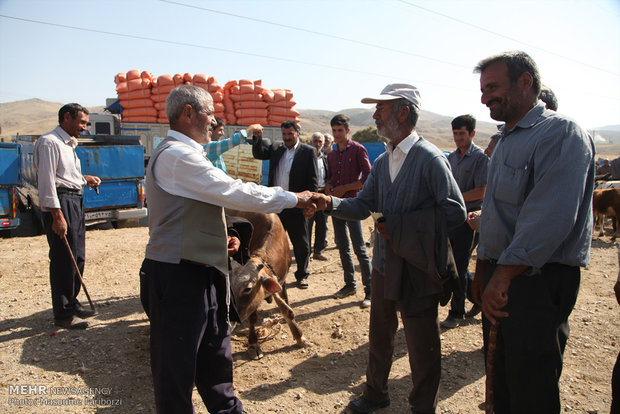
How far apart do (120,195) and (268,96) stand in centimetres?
735

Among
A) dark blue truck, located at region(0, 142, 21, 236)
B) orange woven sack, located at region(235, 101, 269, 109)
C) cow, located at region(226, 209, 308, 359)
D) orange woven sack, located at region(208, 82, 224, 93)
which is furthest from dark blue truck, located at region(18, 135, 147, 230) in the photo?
orange woven sack, located at region(235, 101, 269, 109)

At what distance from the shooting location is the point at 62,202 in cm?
416

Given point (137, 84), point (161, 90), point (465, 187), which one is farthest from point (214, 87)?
point (465, 187)

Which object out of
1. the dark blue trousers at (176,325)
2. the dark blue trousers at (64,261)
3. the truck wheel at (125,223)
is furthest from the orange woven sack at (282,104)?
the dark blue trousers at (176,325)

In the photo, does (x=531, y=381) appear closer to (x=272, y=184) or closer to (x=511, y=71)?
(x=511, y=71)

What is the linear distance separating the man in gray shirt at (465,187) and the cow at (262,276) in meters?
1.71

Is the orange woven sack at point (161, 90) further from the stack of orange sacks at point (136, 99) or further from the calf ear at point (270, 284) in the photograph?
the calf ear at point (270, 284)

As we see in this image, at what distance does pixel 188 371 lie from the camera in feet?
7.24

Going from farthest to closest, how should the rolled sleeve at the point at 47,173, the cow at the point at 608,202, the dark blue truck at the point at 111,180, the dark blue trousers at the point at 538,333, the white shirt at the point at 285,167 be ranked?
1. the cow at the point at 608,202
2. the dark blue truck at the point at 111,180
3. the white shirt at the point at 285,167
4. the rolled sleeve at the point at 47,173
5. the dark blue trousers at the point at 538,333

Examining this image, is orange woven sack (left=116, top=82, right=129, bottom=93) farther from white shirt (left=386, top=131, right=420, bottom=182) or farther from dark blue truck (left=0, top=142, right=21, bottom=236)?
white shirt (left=386, top=131, right=420, bottom=182)

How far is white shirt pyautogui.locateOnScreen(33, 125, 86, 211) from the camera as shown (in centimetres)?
393

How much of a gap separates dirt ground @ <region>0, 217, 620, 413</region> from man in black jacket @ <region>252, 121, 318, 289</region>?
0.60 metres

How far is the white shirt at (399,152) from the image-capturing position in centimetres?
262

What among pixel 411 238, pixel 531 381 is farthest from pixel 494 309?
pixel 411 238
